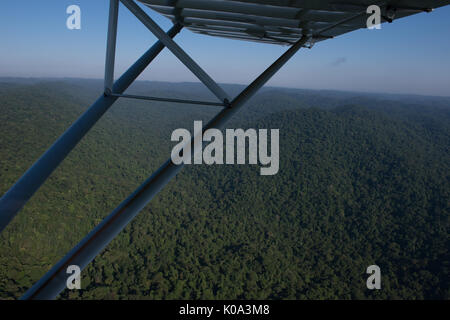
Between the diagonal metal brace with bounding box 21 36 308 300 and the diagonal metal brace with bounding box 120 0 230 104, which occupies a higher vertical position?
the diagonal metal brace with bounding box 120 0 230 104

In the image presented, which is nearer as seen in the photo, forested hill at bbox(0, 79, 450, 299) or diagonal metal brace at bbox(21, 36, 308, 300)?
diagonal metal brace at bbox(21, 36, 308, 300)

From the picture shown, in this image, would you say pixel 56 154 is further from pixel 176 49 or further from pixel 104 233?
pixel 176 49

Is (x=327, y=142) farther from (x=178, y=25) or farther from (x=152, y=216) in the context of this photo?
(x=178, y=25)

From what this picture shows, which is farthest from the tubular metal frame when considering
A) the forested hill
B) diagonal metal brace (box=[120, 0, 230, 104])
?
→ the forested hill

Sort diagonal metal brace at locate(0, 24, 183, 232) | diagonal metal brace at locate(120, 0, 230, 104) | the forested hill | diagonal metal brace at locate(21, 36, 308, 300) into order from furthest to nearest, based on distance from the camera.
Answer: the forested hill → diagonal metal brace at locate(120, 0, 230, 104) → diagonal metal brace at locate(0, 24, 183, 232) → diagonal metal brace at locate(21, 36, 308, 300)

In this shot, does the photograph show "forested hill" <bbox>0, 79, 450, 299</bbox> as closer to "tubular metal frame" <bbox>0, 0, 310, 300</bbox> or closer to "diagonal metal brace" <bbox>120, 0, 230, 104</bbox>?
"tubular metal frame" <bbox>0, 0, 310, 300</bbox>

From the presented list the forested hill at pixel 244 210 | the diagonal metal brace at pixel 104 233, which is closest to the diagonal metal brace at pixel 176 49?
the diagonal metal brace at pixel 104 233
